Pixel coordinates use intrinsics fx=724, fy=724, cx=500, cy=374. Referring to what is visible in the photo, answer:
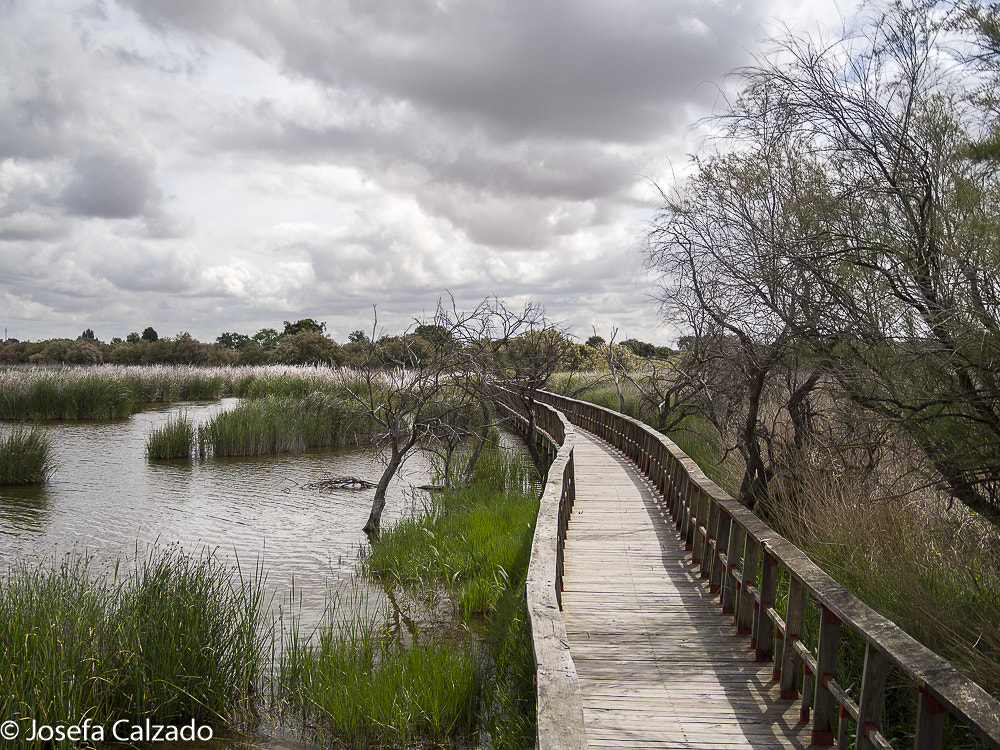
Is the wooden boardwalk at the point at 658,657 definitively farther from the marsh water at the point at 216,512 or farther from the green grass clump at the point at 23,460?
the green grass clump at the point at 23,460

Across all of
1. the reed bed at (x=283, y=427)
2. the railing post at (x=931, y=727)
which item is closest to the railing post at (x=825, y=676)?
the railing post at (x=931, y=727)

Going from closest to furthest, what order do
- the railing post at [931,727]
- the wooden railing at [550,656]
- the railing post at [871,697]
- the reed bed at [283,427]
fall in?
the wooden railing at [550,656] < the railing post at [931,727] < the railing post at [871,697] < the reed bed at [283,427]

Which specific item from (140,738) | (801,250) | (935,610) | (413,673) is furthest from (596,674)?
(801,250)

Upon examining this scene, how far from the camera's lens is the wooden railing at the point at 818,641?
2.76m

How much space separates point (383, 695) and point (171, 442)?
52.8 ft

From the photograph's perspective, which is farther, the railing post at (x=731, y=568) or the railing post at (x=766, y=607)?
the railing post at (x=731, y=568)

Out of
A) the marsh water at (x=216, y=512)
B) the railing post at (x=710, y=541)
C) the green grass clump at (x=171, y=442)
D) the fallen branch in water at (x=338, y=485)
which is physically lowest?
the marsh water at (x=216, y=512)

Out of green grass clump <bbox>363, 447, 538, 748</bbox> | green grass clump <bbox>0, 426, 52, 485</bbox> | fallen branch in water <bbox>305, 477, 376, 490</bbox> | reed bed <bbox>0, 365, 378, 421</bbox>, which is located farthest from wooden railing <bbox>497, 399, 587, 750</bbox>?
reed bed <bbox>0, 365, 378, 421</bbox>

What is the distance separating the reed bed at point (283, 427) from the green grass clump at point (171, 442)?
14.8 inches

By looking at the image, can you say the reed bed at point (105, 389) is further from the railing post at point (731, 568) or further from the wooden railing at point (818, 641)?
the railing post at point (731, 568)

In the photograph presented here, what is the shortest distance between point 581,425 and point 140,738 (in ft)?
58.2

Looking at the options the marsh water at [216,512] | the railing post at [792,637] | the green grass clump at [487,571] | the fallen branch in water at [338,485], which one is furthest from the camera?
the fallen branch in water at [338,485]

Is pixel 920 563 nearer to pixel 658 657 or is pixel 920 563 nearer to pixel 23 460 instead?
pixel 658 657

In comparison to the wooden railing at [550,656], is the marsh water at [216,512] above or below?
below
